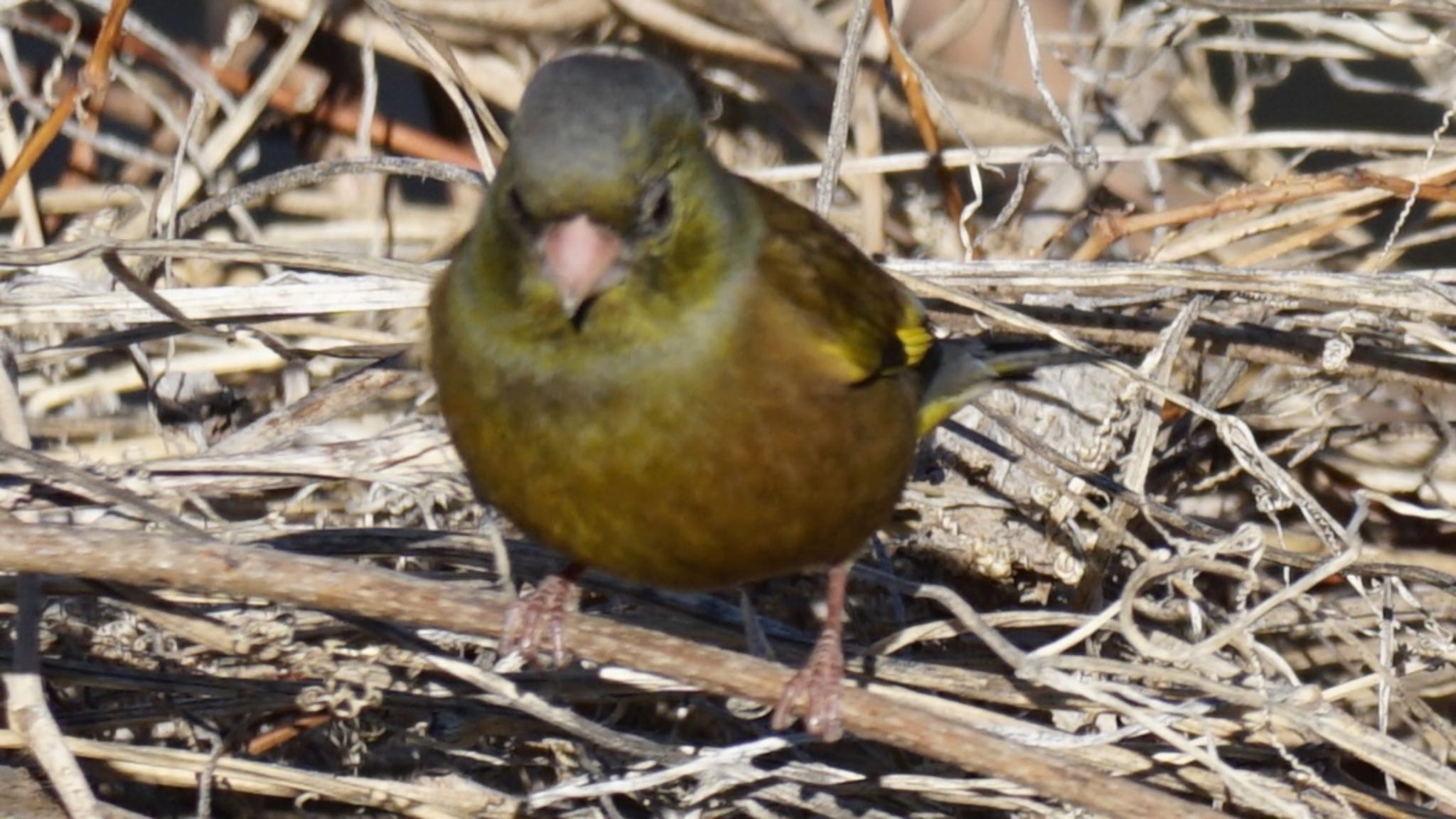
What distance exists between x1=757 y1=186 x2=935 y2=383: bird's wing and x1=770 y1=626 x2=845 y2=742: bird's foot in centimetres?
47

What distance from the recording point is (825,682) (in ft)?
10.4

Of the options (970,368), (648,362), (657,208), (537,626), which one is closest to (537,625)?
(537,626)

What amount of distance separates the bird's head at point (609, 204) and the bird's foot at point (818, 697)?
0.64 m

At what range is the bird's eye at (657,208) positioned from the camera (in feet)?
8.61

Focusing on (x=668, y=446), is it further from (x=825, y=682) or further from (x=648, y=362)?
(x=825, y=682)

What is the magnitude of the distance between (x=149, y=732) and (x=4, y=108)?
1581 millimetres

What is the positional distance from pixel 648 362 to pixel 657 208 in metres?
0.23

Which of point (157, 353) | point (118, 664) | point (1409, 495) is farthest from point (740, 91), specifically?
point (118, 664)

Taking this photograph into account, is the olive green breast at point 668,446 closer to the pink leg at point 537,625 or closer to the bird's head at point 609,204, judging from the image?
the bird's head at point 609,204

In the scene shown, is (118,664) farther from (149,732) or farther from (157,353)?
(157,353)

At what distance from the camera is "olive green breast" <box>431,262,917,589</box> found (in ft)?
9.17

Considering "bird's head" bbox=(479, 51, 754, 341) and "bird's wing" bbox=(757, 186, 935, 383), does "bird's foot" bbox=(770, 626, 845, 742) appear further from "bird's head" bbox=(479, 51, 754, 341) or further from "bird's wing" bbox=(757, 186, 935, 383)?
"bird's head" bbox=(479, 51, 754, 341)

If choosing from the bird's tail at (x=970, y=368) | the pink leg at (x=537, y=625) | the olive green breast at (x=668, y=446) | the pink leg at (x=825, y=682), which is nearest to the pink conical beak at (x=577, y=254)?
the olive green breast at (x=668, y=446)

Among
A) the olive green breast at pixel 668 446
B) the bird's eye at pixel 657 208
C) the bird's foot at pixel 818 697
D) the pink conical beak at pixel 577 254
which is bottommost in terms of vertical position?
the bird's foot at pixel 818 697
